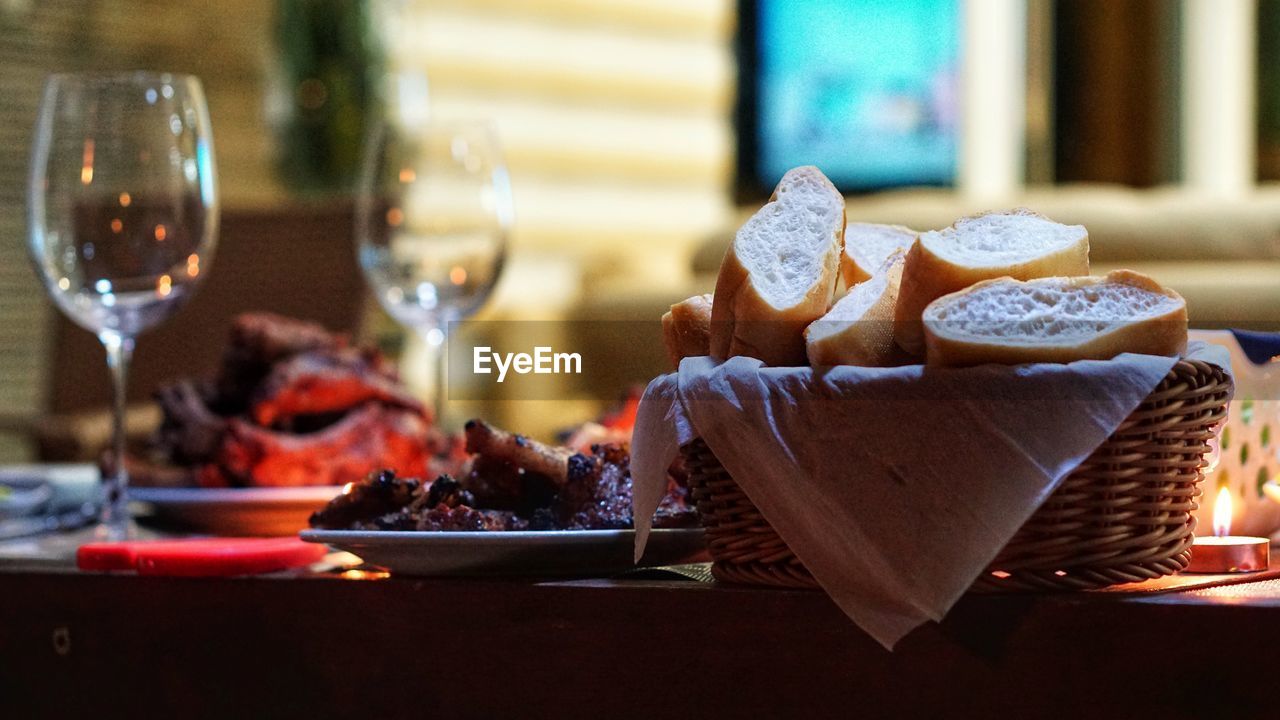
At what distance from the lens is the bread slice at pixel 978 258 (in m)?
0.68

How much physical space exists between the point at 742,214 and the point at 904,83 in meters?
Result: 0.87

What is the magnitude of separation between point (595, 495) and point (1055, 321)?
0.28 m

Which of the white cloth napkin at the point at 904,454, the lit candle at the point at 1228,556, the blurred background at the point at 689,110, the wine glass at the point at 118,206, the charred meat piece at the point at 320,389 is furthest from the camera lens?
the blurred background at the point at 689,110

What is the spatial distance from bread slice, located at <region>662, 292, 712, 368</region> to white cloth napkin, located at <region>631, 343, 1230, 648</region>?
91mm

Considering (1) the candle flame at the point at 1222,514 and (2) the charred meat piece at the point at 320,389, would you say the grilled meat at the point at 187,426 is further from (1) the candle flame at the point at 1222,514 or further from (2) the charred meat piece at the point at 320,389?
(1) the candle flame at the point at 1222,514

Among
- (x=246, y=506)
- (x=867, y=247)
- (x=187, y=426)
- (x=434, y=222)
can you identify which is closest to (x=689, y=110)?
(x=434, y=222)

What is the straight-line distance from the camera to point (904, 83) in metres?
6.22

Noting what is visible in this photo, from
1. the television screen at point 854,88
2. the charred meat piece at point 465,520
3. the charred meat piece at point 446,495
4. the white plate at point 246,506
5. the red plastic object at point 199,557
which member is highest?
the television screen at point 854,88

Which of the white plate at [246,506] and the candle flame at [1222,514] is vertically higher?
the candle flame at [1222,514]

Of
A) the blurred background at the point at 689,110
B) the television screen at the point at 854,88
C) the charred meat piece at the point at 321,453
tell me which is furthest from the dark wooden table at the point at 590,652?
the television screen at the point at 854,88

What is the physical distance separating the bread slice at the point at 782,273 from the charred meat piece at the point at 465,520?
5.9 inches

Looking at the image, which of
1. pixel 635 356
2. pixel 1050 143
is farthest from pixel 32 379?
pixel 1050 143

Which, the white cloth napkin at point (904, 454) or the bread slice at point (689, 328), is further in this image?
the bread slice at point (689, 328)

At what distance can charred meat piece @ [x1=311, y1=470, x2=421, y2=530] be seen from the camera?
32.6 inches
